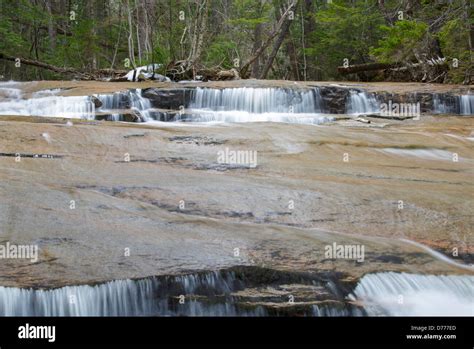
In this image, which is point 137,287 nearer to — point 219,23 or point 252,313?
point 252,313

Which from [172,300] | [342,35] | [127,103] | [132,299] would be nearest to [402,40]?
[342,35]

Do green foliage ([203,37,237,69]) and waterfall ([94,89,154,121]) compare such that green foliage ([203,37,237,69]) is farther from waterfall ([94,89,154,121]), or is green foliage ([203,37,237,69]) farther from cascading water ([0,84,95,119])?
cascading water ([0,84,95,119])

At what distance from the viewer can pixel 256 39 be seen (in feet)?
80.7

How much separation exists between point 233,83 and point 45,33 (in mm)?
16007

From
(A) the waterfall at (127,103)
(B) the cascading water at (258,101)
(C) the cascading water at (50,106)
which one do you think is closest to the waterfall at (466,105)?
(B) the cascading water at (258,101)

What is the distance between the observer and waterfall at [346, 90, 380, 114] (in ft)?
46.5

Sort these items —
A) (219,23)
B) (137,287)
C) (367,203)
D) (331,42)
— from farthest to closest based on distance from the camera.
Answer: (219,23)
(331,42)
(367,203)
(137,287)

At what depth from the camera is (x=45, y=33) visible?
27.8m

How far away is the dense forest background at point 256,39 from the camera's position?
54.4 ft

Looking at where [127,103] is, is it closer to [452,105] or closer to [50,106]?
[50,106]

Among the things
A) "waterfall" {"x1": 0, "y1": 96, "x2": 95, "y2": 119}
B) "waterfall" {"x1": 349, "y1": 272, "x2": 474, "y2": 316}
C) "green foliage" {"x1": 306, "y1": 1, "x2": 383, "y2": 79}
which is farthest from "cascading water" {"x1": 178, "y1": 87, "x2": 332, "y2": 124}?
"waterfall" {"x1": 349, "y1": 272, "x2": 474, "y2": 316}

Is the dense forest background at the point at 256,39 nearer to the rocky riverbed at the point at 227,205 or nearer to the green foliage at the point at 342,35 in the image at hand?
the green foliage at the point at 342,35

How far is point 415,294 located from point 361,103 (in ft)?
33.1
